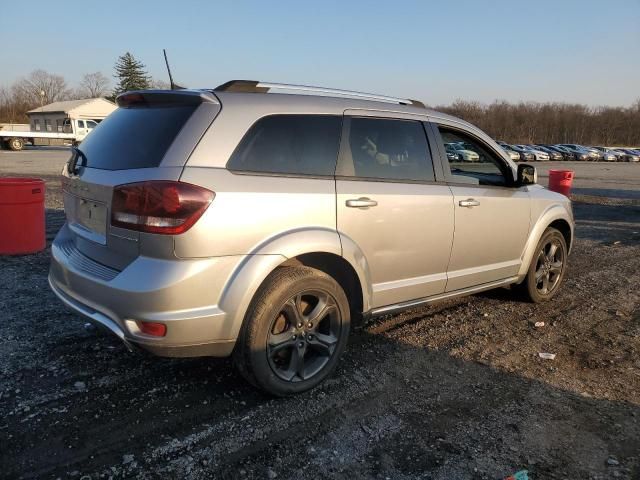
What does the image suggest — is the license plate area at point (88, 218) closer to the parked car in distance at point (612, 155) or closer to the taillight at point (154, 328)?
the taillight at point (154, 328)

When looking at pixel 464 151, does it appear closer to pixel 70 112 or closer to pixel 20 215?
pixel 20 215

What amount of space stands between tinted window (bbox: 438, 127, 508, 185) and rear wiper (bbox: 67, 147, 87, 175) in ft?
9.13

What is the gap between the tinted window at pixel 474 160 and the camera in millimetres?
4488

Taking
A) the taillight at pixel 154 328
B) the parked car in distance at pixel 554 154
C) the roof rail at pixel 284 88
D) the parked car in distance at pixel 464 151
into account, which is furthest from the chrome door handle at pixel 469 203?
the parked car in distance at pixel 554 154

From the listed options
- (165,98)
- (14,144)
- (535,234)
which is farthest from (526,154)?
(165,98)

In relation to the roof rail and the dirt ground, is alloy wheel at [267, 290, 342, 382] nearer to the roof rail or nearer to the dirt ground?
the dirt ground

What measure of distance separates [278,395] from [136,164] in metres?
1.64

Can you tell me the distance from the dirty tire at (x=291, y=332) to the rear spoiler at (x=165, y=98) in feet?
3.62

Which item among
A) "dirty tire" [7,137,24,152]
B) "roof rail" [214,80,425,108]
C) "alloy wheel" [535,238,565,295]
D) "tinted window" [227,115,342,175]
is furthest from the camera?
"dirty tire" [7,137,24,152]

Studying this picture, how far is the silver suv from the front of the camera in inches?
109

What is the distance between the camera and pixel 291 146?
326 cm

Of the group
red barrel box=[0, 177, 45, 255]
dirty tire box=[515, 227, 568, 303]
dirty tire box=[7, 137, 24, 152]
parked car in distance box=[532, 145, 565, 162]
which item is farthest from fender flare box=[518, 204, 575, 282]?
parked car in distance box=[532, 145, 565, 162]

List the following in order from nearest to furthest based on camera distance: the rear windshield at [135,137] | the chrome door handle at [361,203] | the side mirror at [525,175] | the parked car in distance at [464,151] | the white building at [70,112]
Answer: the rear windshield at [135,137]
the chrome door handle at [361,203]
the parked car in distance at [464,151]
the side mirror at [525,175]
the white building at [70,112]

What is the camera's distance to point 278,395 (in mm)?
3254
